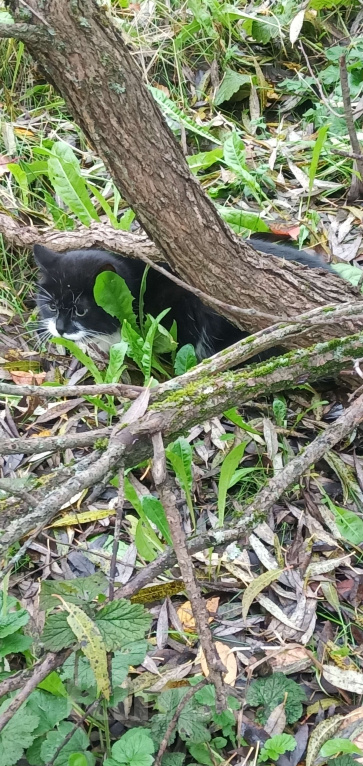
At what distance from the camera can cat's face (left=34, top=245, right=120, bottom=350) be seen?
8.31 ft

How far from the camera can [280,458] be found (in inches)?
82.2

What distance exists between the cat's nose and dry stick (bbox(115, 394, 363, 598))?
53.5 inches

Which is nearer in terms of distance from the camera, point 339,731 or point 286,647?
point 339,731

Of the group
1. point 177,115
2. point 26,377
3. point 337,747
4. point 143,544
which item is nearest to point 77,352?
point 26,377

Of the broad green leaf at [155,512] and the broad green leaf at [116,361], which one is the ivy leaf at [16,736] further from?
the broad green leaf at [116,361]

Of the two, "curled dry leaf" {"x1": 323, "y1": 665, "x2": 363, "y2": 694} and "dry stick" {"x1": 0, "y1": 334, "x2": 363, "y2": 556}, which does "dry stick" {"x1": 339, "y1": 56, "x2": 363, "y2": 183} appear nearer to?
"dry stick" {"x1": 0, "y1": 334, "x2": 363, "y2": 556}

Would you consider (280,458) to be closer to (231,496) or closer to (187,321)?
(231,496)

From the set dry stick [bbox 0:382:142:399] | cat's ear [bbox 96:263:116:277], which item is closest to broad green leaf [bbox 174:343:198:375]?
cat's ear [bbox 96:263:116:277]

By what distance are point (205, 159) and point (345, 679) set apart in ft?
6.64

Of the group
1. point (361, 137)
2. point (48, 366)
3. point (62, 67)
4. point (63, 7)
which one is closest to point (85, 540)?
point (48, 366)

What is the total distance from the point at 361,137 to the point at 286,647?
2.12 meters

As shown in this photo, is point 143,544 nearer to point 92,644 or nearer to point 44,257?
point 92,644

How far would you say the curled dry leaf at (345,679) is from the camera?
1521 millimetres

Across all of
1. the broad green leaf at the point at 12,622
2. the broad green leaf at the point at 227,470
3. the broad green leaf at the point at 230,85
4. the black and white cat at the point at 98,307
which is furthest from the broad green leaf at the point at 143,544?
the broad green leaf at the point at 230,85
